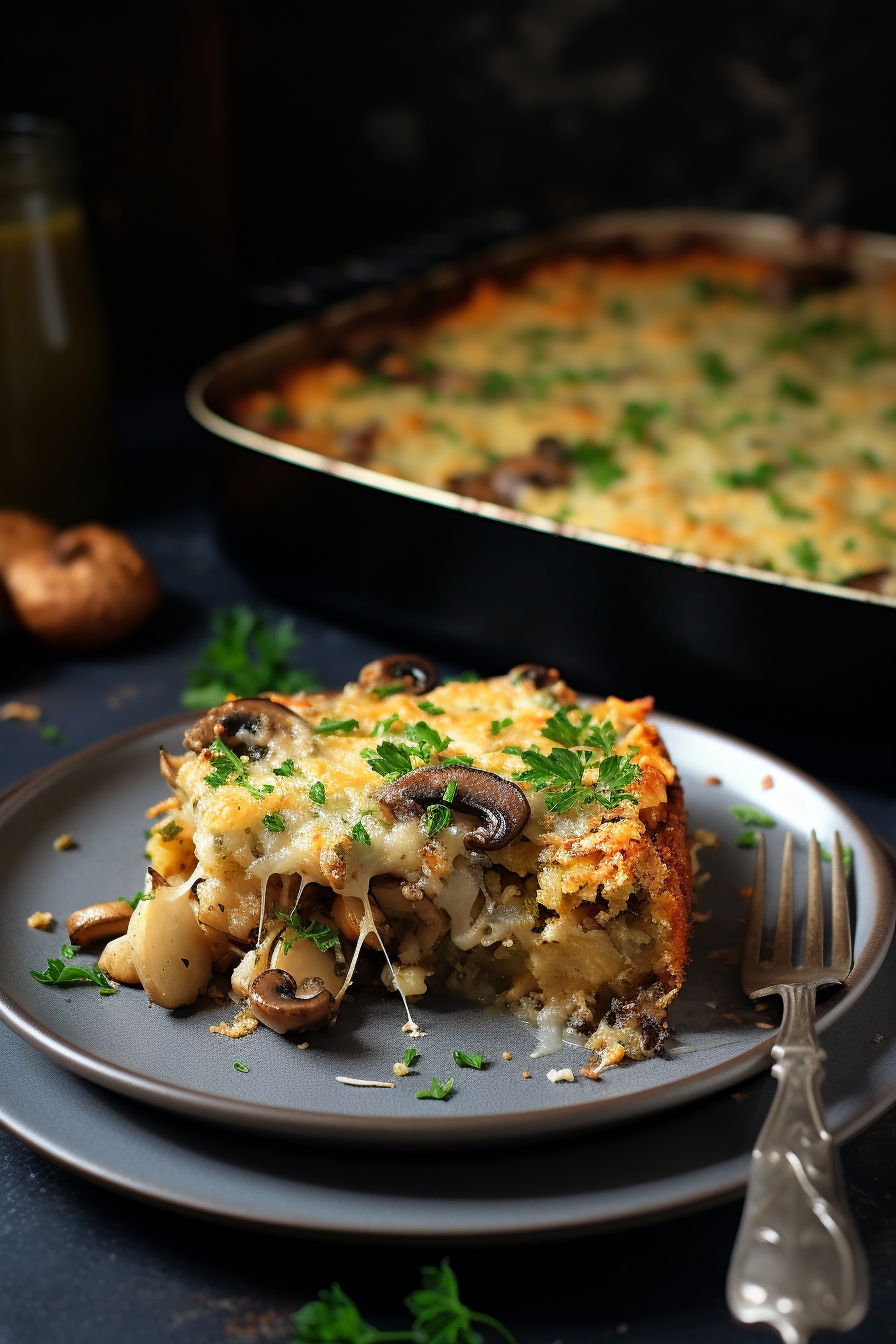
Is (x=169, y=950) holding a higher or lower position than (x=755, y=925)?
higher

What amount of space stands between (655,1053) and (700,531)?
4.94 ft

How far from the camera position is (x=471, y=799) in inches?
75.4

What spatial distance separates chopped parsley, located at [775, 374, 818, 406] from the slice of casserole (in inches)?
82.3

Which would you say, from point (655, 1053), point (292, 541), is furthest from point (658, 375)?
point (655, 1053)

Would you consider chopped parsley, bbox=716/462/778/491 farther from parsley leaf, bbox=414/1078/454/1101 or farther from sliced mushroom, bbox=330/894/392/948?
parsley leaf, bbox=414/1078/454/1101

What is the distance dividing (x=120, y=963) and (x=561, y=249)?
3.66m

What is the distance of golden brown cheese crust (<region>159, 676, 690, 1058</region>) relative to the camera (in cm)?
191

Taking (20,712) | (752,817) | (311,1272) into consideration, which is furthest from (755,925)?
(20,712)

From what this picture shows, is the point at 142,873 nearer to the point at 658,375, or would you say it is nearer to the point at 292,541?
the point at 292,541

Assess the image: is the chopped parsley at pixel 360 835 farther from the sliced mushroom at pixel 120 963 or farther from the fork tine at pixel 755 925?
the fork tine at pixel 755 925

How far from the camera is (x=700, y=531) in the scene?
3037 millimetres

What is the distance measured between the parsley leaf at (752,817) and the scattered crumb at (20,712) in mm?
1578

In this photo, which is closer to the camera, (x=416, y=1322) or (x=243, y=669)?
(x=416, y=1322)

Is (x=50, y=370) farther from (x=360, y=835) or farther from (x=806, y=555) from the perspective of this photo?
(x=360, y=835)
